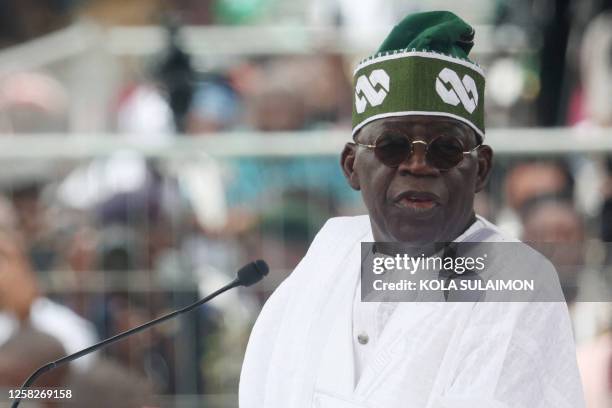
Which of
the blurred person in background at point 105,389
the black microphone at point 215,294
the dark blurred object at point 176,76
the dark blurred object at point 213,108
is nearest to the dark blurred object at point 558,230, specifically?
the black microphone at point 215,294

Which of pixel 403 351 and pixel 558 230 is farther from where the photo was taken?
pixel 558 230

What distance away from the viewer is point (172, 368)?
9.47ft

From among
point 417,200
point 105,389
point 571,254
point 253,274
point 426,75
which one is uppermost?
point 426,75

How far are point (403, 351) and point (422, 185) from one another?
231 mm

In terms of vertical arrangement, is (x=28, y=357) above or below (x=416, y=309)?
below

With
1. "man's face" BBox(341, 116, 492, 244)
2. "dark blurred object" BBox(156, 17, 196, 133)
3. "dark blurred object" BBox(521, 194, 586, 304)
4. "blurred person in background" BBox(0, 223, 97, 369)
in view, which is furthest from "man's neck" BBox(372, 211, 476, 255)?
"dark blurred object" BBox(156, 17, 196, 133)

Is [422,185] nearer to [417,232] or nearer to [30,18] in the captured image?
[417,232]

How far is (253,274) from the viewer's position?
204 centimetres

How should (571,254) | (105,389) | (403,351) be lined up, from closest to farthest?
(403,351) → (105,389) → (571,254)

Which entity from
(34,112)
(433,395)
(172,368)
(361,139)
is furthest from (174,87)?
(433,395)

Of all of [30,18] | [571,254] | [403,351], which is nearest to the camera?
[403,351]

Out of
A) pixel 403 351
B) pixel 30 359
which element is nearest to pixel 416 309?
pixel 403 351

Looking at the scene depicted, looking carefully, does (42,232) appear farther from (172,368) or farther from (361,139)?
(361,139)

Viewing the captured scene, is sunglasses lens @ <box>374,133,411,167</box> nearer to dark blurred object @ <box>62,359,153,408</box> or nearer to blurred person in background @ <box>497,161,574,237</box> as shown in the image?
dark blurred object @ <box>62,359,153,408</box>
